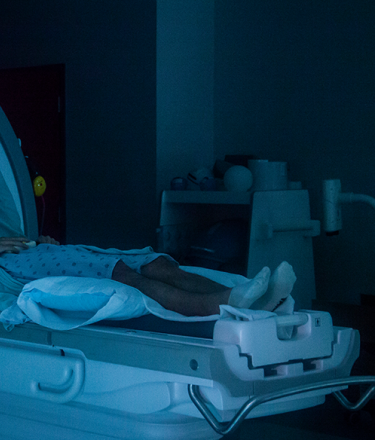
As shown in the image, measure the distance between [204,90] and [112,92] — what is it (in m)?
0.59

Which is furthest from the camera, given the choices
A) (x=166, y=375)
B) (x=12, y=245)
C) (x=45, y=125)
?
(x=45, y=125)

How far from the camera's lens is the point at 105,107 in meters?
3.70

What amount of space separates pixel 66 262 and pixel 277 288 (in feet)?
2.36

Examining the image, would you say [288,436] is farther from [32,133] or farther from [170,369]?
[32,133]

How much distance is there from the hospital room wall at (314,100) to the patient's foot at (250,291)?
6.88 ft

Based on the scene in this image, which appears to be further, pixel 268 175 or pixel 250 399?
pixel 268 175

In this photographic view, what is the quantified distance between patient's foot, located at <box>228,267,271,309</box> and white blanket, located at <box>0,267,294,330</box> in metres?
0.05

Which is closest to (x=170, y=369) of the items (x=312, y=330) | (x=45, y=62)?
(x=312, y=330)

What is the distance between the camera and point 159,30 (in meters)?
3.50

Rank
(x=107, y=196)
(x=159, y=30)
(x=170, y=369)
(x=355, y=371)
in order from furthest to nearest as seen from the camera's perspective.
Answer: (x=107, y=196), (x=159, y=30), (x=355, y=371), (x=170, y=369)

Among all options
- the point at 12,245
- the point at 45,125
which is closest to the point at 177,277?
the point at 12,245

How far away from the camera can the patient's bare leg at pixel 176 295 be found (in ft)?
4.88

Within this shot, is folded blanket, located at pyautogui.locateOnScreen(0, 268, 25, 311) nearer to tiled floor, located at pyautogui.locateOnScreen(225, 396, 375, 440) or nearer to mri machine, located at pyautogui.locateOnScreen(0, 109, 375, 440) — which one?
mri machine, located at pyautogui.locateOnScreen(0, 109, 375, 440)

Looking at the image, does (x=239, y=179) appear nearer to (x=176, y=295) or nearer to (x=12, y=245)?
(x=12, y=245)
